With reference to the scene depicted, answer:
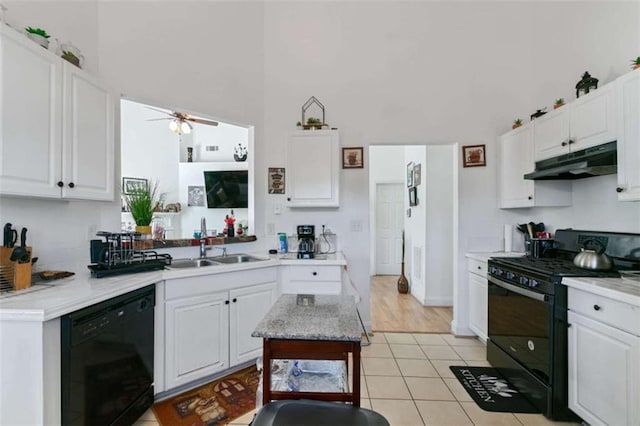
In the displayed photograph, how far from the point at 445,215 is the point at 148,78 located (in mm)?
3903

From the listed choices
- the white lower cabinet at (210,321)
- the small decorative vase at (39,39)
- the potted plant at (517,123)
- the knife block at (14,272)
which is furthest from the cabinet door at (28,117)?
the potted plant at (517,123)

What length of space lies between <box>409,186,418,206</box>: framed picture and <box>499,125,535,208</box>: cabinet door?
161 cm

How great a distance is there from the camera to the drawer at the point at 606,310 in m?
1.44

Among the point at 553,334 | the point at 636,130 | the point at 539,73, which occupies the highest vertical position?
the point at 539,73

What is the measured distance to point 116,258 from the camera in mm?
1936

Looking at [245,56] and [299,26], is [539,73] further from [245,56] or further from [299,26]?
[245,56]

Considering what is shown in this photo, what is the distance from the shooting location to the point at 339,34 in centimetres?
333

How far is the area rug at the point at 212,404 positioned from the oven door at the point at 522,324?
1946mm

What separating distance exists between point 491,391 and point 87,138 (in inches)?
131

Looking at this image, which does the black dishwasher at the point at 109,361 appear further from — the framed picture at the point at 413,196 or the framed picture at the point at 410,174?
the framed picture at the point at 410,174

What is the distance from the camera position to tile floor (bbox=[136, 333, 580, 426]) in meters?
1.91

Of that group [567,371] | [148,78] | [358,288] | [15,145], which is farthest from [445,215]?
[15,145]

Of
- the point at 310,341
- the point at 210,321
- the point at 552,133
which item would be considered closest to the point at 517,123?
the point at 552,133

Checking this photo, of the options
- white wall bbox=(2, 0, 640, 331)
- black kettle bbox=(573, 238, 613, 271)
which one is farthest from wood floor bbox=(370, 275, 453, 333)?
black kettle bbox=(573, 238, 613, 271)
